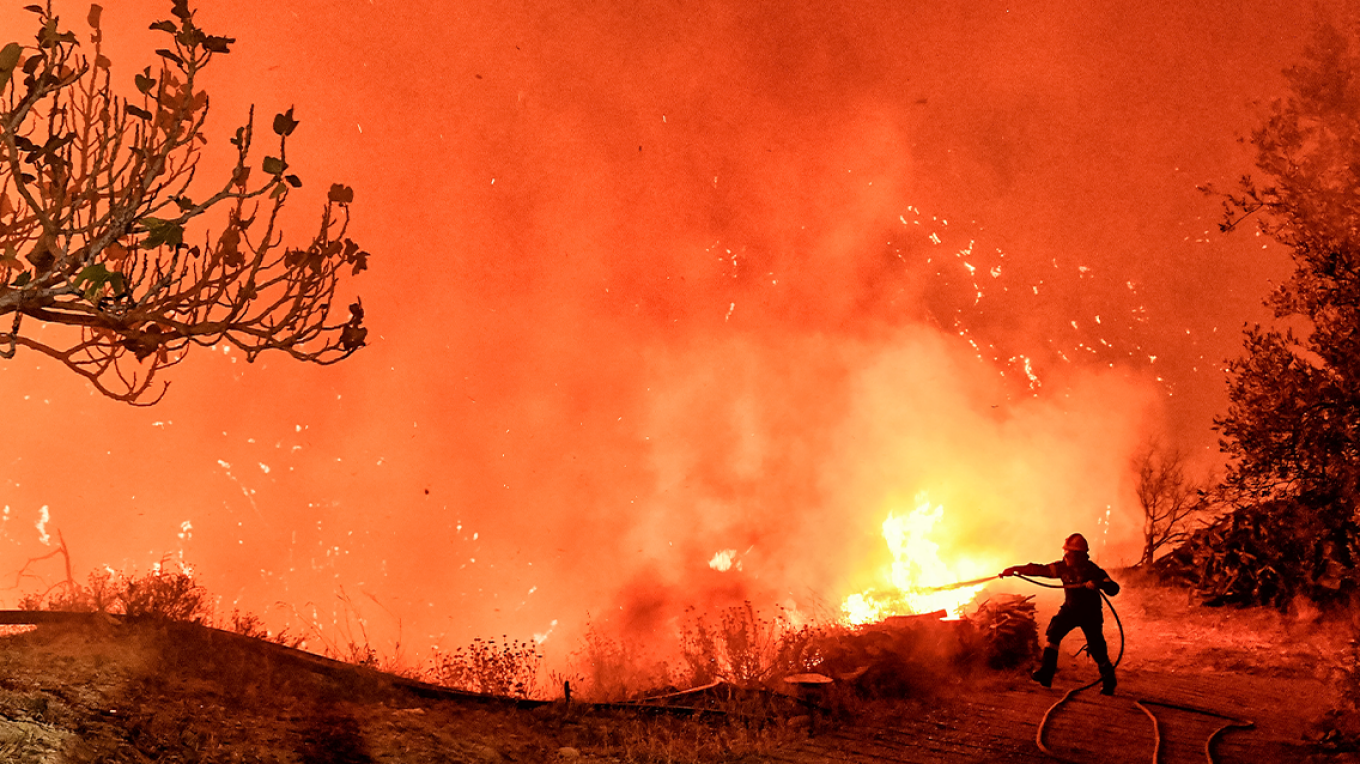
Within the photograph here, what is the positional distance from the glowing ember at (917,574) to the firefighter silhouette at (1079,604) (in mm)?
5577

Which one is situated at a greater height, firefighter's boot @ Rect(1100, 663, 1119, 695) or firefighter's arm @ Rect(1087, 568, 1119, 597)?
firefighter's arm @ Rect(1087, 568, 1119, 597)

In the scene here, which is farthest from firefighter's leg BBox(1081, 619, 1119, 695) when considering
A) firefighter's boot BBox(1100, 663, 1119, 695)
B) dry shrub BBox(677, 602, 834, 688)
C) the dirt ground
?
dry shrub BBox(677, 602, 834, 688)

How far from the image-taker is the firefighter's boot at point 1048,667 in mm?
10547

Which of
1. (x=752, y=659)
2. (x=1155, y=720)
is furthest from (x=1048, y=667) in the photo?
(x=752, y=659)

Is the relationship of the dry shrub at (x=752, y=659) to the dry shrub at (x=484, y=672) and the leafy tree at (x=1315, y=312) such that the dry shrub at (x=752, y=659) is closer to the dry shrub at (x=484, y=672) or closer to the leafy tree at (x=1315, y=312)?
the dry shrub at (x=484, y=672)

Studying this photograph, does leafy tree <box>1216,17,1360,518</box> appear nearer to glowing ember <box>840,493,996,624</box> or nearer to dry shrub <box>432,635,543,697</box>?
glowing ember <box>840,493,996,624</box>

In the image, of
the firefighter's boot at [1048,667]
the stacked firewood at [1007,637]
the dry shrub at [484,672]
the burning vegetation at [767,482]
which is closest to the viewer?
the burning vegetation at [767,482]

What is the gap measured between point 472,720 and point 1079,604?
7046 millimetres

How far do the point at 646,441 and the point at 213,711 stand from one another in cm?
2776

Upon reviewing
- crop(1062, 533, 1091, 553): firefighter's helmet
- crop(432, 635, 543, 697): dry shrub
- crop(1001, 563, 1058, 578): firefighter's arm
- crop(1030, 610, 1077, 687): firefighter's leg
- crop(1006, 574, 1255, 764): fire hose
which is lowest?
crop(1006, 574, 1255, 764): fire hose

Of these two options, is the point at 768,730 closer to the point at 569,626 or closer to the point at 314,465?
the point at 569,626

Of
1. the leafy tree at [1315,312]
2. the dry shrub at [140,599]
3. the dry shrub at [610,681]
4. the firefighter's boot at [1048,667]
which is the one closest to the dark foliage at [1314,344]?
the leafy tree at [1315,312]

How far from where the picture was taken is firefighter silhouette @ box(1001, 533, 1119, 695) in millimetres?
10367

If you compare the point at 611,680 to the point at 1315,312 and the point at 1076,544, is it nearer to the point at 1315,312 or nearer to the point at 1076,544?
the point at 1076,544
